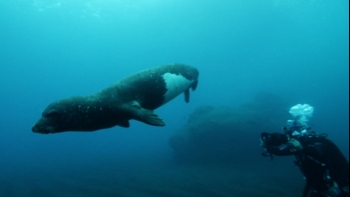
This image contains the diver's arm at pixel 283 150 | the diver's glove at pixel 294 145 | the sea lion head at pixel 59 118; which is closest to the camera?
the sea lion head at pixel 59 118

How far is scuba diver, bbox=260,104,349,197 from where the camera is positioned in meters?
5.10

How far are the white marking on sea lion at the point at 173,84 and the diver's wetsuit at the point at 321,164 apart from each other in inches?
116

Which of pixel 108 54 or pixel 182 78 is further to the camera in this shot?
pixel 108 54

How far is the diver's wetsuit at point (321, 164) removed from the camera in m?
5.12

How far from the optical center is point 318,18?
6372 cm

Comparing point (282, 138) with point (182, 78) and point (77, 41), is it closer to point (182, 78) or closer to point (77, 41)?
point (182, 78)

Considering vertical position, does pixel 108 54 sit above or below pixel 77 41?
above

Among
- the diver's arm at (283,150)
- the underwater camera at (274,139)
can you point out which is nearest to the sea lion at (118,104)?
the underwater camera at (274,139)

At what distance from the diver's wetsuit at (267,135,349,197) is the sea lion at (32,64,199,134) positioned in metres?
3.34

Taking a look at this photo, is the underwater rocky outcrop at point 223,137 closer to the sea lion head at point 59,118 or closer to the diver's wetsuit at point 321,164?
the diver's wetsuit at point 321,164

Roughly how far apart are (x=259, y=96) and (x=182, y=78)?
2858 centimetres

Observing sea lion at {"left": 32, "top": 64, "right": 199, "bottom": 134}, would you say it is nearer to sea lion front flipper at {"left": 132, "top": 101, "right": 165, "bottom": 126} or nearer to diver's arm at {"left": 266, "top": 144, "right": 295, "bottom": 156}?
sea lion front flipper at {"left": 132, "top": 101, "right": 165, "bottom": 126}

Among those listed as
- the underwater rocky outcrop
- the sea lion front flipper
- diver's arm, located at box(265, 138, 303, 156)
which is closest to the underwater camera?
diver's arm, located at box(265, 138, 303, 156)

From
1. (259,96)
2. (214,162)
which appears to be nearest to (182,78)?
(214,162)
